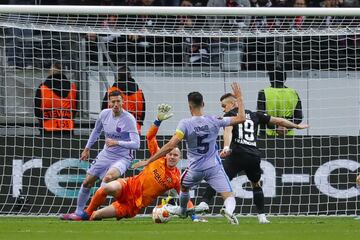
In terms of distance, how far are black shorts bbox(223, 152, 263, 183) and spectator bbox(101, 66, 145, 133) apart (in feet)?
8.55

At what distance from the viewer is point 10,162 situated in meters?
18.5

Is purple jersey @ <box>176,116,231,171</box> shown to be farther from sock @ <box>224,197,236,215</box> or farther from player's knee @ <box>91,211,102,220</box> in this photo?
player's knee @ <box>91,211,102,220</box>

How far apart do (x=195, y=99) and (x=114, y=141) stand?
254 cm

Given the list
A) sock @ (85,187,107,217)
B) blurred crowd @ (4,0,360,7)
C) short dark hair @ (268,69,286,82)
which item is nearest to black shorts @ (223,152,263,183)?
sock @ (85,187,107,217)

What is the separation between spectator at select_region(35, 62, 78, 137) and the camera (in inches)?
732

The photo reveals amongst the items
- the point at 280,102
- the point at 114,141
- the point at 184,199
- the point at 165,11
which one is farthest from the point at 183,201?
the point at 280,102

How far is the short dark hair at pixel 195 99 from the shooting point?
1452 centimetres

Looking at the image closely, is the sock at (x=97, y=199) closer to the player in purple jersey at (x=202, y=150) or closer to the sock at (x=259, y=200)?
the player in purple jersey at (x=202, y=150)

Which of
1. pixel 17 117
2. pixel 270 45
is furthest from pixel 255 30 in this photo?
pixel 17 117

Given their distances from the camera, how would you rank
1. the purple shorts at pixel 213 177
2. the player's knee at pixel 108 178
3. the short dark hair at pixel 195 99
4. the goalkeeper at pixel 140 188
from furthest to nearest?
the player's knee at pixel 108 178 < the goalkeeper at pixel 140 188 < the purple shorts at pixel 213 177 < the short dark hair at pixel 195 99

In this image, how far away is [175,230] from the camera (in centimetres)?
1345

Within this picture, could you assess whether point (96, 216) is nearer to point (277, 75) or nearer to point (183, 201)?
point (183, 201)

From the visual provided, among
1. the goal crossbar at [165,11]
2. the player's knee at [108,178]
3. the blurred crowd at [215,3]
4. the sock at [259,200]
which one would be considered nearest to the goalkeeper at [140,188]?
the player's knee at [108,178]

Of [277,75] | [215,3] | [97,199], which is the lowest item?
[97,199]
